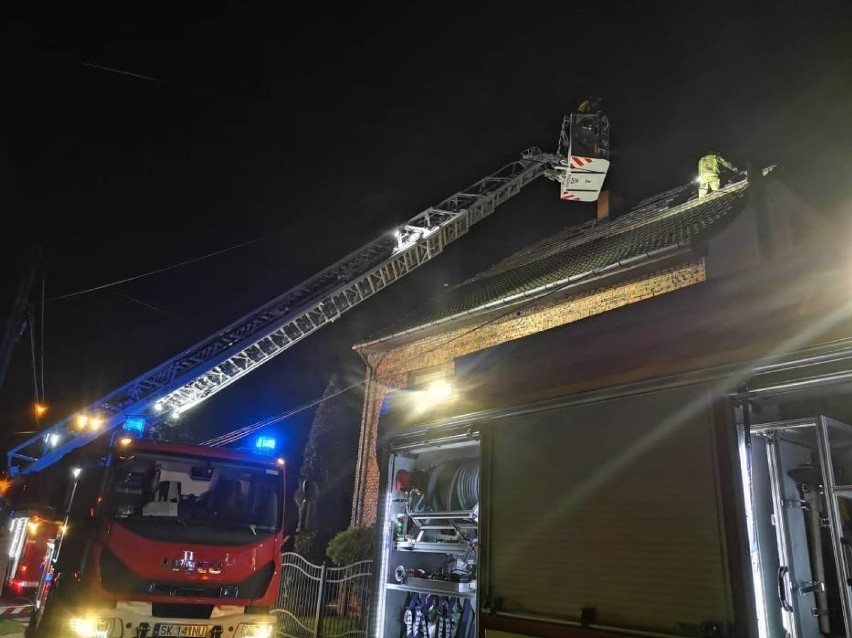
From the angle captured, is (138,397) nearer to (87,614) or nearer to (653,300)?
(87,614)

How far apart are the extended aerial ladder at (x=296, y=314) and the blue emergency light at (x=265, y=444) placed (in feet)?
12.0

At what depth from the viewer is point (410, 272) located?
13242mm

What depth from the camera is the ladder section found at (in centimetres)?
1112

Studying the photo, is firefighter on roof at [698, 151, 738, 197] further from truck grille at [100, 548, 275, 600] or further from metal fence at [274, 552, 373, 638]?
truck grille at [100, 548, 275, 600]

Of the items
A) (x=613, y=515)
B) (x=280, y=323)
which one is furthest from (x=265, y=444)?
(x=613, y=515)

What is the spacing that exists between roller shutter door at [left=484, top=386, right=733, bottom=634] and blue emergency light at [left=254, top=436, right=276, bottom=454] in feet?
12.5

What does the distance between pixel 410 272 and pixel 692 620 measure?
1043cm

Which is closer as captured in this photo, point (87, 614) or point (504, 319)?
point (87, 614)

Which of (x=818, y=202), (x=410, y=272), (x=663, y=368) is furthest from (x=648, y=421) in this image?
(x=410, y=272)

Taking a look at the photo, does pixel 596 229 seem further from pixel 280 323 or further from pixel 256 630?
pixel 256 630

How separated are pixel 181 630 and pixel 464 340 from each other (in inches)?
311

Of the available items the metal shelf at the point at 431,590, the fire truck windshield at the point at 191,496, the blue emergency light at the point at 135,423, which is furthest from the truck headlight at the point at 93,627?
the blue emergency light at the point at 135,423

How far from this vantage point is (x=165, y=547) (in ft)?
20.1

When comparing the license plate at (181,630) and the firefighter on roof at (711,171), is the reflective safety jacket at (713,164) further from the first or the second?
the license plate at (181,630)
